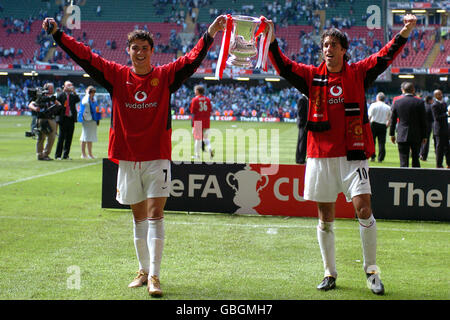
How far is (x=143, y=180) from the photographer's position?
536 centimetres

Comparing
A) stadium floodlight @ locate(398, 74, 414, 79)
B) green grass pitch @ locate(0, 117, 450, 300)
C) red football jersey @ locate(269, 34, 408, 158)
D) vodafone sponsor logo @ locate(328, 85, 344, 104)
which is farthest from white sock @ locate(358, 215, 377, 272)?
stadium floodlight @ locate(398, 74, 414, 79)

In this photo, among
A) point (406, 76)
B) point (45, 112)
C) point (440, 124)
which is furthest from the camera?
point (406, 76)

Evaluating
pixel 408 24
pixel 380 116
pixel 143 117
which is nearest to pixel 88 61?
pixel 143 117

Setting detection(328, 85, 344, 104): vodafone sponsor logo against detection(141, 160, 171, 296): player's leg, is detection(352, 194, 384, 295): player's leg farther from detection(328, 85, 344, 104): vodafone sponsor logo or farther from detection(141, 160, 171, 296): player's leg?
detection(141, 160, 171, 296): player's leg

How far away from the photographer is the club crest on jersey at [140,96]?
5.27 m

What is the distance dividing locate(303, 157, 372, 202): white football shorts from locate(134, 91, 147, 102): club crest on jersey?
1.55m

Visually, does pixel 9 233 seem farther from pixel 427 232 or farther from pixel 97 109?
pixel 97 109

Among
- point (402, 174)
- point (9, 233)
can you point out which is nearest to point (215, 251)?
point (9, 233)

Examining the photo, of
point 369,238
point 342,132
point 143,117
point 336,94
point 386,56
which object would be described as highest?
point 386,56

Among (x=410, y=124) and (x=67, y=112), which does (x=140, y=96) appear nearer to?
(x=410, y=124)

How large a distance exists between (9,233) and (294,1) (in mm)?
51957

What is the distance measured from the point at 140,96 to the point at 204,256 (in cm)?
221

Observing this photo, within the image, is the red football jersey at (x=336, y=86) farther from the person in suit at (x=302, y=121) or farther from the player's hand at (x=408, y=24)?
the person in suit at (x=302, y=121)
